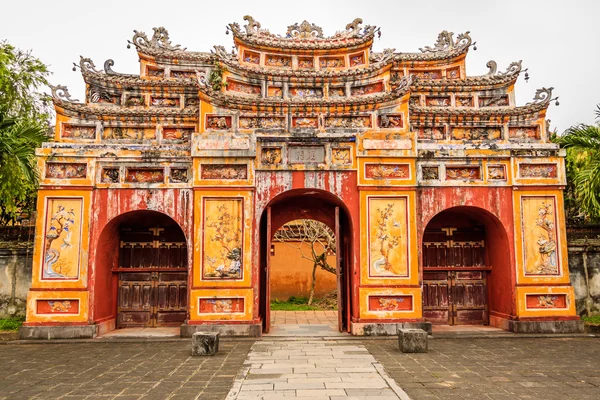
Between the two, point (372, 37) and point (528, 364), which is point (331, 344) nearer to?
point (528, 364)

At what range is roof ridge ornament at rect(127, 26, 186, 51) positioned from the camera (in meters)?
13.8

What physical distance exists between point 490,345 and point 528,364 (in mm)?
1736

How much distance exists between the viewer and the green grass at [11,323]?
10672mm

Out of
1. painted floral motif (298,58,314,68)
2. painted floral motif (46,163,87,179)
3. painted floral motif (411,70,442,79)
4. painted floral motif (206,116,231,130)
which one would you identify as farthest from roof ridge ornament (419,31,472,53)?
painted floral motif (46,163,87,179)

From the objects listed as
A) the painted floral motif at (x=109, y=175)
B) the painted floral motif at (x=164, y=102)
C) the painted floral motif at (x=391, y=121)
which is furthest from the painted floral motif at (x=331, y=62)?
the painted floral motif at (x=109, y=175)

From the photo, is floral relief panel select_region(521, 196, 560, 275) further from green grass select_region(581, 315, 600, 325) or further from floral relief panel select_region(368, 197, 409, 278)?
floral relief panel select_region(368, 197, 409, 278)

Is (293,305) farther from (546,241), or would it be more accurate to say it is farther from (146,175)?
(546,241)

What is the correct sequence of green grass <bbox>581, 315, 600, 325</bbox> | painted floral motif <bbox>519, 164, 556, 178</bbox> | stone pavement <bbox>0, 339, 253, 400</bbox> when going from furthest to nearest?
painted floral motif <bbox>519, 164, 556, 178</bbox> → green grass <bbox>581, 315, 600, 325</bbox> → stone pavement <bbox>0, 339, 253, 400</bbox>

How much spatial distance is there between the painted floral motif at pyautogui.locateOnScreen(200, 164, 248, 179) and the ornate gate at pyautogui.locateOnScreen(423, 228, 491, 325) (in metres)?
4.82

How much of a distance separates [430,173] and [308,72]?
12.9 ft

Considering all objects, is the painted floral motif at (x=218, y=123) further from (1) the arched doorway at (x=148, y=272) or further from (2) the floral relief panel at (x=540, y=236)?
(2) the floral relief panel at (x=540, y=236)

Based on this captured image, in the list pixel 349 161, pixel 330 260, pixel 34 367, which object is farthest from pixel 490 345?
pixel 330 260

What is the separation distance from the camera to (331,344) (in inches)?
367

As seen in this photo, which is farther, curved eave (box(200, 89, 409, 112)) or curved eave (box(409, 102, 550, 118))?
curved eave (box(409, 102, 550, 118))
